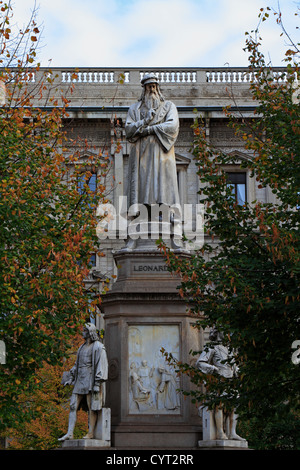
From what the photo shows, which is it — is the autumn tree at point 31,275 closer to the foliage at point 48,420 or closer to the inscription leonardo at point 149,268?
the inscription leonardo at point 149,268

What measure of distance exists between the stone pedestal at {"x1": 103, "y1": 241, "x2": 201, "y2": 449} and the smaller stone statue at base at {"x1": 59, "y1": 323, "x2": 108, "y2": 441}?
484 mm

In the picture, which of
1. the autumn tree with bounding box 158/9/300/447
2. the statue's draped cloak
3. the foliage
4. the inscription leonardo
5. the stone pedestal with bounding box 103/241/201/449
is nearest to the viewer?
the autumn tree with bounding box 158/9/300/447

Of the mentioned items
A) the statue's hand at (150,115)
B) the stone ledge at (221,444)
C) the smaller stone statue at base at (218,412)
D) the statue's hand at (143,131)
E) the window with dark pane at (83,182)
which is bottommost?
the stone ledge at (221,444)

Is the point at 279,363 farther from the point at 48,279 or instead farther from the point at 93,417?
the point at 48,279

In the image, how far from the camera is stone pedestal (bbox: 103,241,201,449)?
1432 cm

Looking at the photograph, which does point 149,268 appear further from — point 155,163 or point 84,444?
point 84,444

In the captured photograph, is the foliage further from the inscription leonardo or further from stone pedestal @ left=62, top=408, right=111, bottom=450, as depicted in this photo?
stone pedestal @ left=62, top=408, right=111, bottom=450

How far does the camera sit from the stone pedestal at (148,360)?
14.3 meters

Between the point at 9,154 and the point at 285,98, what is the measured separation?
5544 millimetres

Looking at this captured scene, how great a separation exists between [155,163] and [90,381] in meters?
4.31

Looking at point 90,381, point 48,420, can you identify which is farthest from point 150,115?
point 48,420

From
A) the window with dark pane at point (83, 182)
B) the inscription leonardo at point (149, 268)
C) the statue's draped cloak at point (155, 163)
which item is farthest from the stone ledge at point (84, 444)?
the window with dark pane at point (83, 182)

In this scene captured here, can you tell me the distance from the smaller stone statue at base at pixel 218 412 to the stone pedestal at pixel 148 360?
0.28m

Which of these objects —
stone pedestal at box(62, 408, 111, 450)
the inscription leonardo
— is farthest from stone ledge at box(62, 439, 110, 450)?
the inscription leonardo
